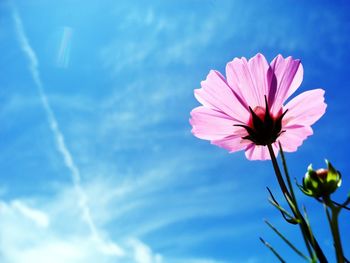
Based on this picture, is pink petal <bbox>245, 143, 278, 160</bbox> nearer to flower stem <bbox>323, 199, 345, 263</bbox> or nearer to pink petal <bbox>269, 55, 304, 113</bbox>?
pink petal <bbox>269, 55, 304, 113</bbox>

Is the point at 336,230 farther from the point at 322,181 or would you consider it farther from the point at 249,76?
the point at 249,76

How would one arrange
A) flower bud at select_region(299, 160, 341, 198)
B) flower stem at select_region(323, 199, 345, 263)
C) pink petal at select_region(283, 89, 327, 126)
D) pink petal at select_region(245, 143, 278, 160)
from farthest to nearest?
pink petal at select_region(245, 143, 278, 160)
pink petal at select_region(283, 89, 327, 126)
flower bud at select_region(299, 160, 341, 198)
flower stem at select_region(323, 199, 345, 263)

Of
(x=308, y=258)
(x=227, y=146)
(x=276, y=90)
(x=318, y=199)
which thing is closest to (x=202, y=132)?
(x=227, y=146)

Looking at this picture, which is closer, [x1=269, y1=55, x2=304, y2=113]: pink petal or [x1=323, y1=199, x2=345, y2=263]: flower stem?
[x1=323, y1=199, x2=345, y2=263]: flower stem

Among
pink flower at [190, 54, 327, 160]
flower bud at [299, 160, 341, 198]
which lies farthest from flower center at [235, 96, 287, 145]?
flower bud at [299, 160, 341, 198]

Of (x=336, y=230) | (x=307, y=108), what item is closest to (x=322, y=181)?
(x=336, y=230)

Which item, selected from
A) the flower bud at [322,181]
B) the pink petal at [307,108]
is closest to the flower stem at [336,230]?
the flower bud at [322,181]

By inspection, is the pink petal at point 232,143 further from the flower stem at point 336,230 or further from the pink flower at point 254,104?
the flower stem at point 336,230

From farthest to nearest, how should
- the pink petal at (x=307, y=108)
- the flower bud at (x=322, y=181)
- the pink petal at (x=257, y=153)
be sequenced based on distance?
the pink petal at (x=257, y=153) < the pink petal at (x=307, y=108) < the flower bud at (x=322, y=181)

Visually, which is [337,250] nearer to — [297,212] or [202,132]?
[297,212]

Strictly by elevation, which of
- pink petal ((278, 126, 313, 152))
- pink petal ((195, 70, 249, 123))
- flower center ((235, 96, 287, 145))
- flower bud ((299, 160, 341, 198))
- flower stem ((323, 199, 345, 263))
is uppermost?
pink petal ((195, 70, 249, 123))
